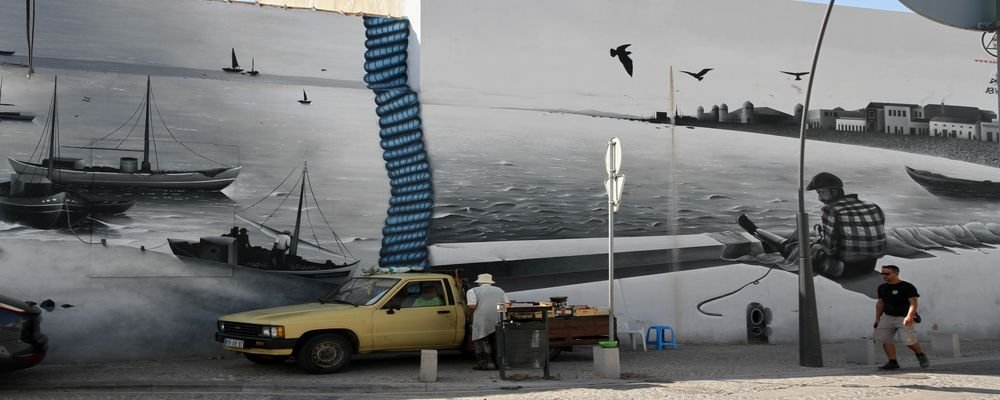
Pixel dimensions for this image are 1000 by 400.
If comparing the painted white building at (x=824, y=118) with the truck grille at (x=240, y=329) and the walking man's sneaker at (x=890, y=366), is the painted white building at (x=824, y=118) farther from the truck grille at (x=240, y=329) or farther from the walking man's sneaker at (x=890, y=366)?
the truck grille at (x=240, y=329)

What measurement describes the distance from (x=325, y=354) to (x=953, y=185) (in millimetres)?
13446

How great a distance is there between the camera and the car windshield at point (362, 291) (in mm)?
12727

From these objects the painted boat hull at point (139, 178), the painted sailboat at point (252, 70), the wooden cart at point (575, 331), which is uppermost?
the painted sailboat at point (252, 70)

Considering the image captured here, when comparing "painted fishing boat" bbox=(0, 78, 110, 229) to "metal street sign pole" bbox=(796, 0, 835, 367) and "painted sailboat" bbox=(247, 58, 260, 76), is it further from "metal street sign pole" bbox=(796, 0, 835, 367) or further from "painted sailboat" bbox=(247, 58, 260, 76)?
"metal street sign pole" bbox=(796, 0, 835, 367)

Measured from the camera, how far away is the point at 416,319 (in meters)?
12.7

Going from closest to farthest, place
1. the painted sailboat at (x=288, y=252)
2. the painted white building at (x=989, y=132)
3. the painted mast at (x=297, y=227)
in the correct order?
the painted sailboat at (x=288, y=252) → the painted mast at (x=297, y=227) → the painted white building at (x=989, y=132)

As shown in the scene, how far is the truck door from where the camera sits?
1252 cm

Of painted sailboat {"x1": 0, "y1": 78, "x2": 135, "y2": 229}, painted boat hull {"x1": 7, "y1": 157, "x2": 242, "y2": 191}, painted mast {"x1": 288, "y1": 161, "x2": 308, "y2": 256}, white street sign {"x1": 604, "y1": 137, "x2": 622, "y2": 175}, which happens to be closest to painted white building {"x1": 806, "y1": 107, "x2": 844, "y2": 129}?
white street sign {"x1": 604, "y1": 137, "x2": 622, "y2": 175}

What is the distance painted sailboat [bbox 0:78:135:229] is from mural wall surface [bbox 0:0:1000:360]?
4cm

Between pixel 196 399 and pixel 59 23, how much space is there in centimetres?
672

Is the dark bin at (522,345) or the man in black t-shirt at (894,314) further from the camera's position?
the man in black t-shirt at (894,314)

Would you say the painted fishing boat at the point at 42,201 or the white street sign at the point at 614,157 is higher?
the white street sign at the point at 614,157

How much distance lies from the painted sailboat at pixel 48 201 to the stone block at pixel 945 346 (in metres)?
13.0

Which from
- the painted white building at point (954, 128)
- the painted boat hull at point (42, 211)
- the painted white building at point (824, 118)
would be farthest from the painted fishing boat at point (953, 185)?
the painted boat hull at point (42, 211)
